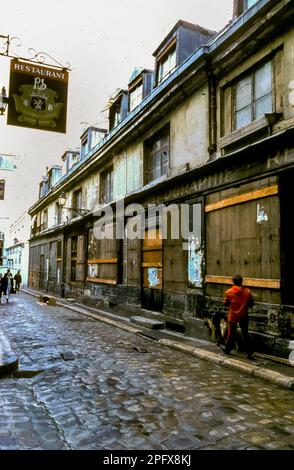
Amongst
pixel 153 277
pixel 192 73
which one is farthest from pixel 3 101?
pixel 153 277

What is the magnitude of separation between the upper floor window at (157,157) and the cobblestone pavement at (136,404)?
6947 millimetres

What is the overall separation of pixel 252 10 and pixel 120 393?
8445 mm

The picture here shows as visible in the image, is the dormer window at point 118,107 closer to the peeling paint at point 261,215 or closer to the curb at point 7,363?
the peeling paint at point 261,215

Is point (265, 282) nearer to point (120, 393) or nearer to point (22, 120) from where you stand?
point (120, 393)

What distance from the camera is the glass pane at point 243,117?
897 cm

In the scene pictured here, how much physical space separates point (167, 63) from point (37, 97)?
20.7 feet

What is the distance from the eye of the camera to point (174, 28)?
12352 millimetres

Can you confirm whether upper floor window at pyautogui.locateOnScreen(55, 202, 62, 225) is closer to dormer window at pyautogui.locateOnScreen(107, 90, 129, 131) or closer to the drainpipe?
dormer window at pyautogui.locateOnScreen(107, 90, 129, 131)

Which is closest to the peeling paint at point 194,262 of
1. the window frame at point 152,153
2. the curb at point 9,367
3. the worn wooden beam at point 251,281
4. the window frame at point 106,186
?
the worn wooden beam at point 251,281

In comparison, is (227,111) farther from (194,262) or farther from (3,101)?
(3,101)

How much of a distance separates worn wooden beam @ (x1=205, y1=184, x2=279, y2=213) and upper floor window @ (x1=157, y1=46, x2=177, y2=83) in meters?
5.57

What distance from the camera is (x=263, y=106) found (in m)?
8.50

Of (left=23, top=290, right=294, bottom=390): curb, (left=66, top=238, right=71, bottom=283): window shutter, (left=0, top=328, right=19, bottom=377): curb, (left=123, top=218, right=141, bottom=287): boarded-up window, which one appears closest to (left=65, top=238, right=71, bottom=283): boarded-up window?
(left=66, top=238, right=71, bottom=283): window shutter

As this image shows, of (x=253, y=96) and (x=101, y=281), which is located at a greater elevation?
(x=253, y=96)
